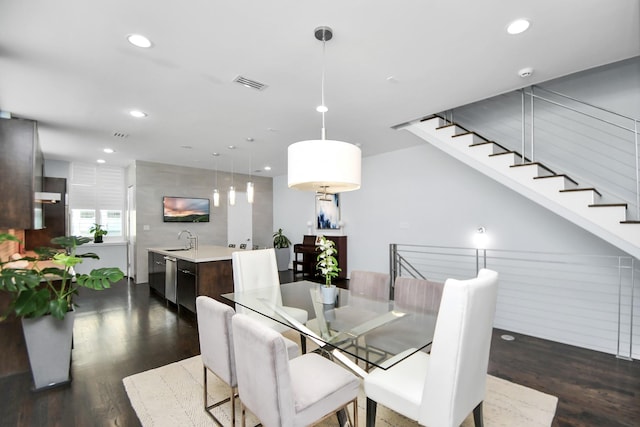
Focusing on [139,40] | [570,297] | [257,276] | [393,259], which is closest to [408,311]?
[257,276]

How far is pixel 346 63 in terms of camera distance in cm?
262

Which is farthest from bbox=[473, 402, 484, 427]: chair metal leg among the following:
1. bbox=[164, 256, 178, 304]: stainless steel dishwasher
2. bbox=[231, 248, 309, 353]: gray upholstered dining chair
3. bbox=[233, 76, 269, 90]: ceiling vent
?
bbox=[164, 256, 178, 304]: stainless steel dishwasher

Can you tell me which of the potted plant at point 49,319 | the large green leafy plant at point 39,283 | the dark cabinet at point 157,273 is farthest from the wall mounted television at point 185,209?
the potted plant at point 49,319

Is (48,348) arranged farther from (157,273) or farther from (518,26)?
(518,26)

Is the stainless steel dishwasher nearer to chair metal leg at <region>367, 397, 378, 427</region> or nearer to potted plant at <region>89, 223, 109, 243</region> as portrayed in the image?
potted plant at <region>89, 223, 109, 243</region>

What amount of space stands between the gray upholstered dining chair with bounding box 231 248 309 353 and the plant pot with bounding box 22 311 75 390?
144 centimetres

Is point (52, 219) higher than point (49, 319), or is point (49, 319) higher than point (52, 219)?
point (52, 219)

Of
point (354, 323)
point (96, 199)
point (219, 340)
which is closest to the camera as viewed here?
point (219, 340)

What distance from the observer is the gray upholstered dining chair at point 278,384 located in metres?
1.38

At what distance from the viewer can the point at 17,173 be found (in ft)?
11.6

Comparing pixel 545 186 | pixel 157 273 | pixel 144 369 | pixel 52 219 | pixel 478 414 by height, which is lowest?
pixel 144 369

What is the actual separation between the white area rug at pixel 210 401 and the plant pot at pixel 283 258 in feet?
16.9

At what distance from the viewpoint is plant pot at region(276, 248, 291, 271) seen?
7887 mm

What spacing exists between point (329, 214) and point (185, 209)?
350cm
